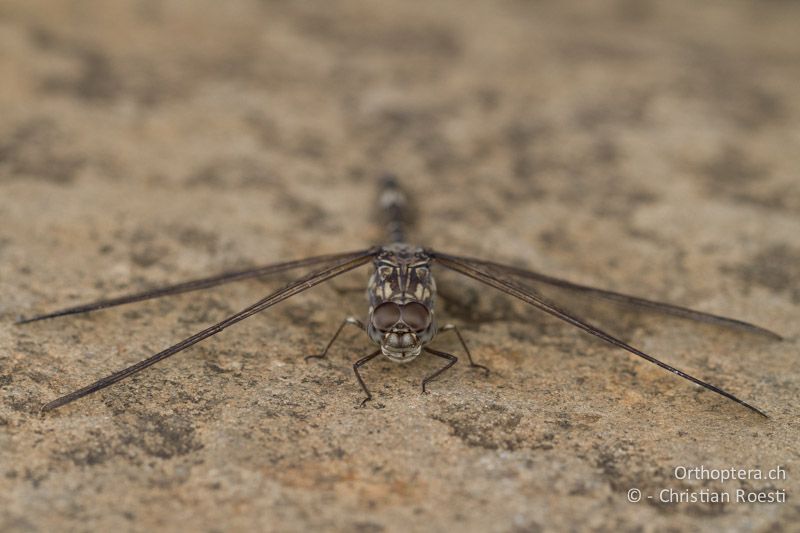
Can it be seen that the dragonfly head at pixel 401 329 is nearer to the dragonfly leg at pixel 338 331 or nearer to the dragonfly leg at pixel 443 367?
the dragonfly leg at pixel 443 367

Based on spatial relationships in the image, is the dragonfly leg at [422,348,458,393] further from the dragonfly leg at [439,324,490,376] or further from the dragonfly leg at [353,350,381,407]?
the dragonfly leg at [353,350,381,407]

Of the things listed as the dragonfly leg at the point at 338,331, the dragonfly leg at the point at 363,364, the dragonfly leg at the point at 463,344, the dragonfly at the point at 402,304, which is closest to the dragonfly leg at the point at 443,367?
the dragonfly at the point at 402,304

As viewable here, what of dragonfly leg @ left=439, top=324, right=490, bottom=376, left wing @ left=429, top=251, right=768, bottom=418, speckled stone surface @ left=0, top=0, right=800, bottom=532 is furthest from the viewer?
dragonfly leg @ left=439, top=324, right=490, bottom=376

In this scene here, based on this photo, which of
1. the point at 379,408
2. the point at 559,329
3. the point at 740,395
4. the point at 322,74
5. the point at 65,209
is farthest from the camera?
the point at 322,74

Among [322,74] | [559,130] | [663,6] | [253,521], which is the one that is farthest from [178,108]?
[663,6]

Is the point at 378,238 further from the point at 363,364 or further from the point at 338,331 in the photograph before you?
the point at 363,364

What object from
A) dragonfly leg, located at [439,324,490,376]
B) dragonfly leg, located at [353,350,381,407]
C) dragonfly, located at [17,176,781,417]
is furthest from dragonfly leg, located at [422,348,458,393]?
dragonfly leg, located at [353,350,381,407]

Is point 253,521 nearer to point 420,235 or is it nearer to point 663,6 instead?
point 420,235
